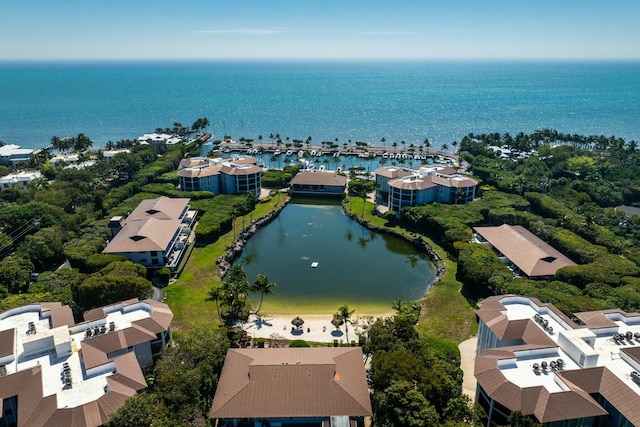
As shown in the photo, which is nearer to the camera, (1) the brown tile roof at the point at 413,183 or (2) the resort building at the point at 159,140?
(1) the brown tile roof at the point at 413,183

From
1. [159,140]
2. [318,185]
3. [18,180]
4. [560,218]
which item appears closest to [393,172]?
[318,185]

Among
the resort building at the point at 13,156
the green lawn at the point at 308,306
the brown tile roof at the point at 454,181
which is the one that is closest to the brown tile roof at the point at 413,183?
the brown tile roof at the point at 454,181

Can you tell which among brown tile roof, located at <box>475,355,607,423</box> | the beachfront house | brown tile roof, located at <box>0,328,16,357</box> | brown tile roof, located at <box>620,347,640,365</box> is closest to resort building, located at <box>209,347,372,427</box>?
brown tile roof, located at <box>475,355,607,423</box>

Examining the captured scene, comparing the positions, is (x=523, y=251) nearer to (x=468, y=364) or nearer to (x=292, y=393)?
(x=468, y=364)

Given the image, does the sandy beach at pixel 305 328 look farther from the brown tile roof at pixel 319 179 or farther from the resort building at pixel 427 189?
the brown tile roof at pixel 319 179

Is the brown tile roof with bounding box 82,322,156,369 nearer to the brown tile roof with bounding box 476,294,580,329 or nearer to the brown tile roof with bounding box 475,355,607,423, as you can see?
the brown tile roof with bounding box 475,355,607,423

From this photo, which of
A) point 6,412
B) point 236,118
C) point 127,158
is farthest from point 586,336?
point 236,118
